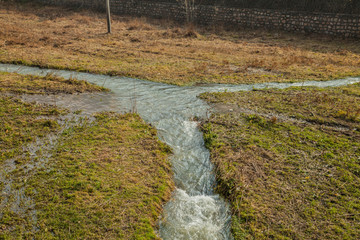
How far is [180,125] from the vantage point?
9.09 metres

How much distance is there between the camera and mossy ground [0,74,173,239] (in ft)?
16.3

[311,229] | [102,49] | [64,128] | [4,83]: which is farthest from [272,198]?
[102,49]

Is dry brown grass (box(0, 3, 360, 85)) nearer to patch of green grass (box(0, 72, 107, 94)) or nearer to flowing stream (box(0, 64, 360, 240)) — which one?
flowing stream (box(0, 64, 360, 240))

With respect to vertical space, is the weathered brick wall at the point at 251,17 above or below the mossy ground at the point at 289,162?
above

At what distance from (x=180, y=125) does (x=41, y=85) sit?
5954 mm

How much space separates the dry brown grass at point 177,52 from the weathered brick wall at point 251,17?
1050mm

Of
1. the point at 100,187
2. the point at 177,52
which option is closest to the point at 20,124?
the point at 100,187

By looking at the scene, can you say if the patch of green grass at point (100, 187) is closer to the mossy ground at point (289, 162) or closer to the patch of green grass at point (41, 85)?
the mossy ground at point (289, 162)

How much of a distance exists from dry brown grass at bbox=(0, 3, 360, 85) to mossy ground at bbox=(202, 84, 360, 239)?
3501mm

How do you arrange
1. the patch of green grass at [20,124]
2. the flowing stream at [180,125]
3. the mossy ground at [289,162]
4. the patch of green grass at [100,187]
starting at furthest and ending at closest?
1. the patch of green grass at [20,124]
2. the flowing stream at [180,125]
3. the mossy ground at [289,162]
4. the patch of green grass at [100,187]

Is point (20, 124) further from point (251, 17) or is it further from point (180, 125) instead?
point (251, 17)

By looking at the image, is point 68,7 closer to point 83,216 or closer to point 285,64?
point 285,64

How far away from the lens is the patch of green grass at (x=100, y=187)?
4.95 meters

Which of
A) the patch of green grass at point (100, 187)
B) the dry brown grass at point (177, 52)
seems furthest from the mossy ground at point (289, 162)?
the dry brown grass at point (177, 52)
